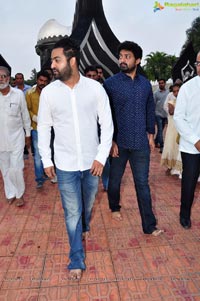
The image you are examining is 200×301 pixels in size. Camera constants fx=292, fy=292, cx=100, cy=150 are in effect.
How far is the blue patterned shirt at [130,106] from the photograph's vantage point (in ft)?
9.64

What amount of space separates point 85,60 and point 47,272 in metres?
8.92

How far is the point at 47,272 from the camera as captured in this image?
2514mm

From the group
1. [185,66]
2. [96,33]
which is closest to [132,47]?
[96,33]

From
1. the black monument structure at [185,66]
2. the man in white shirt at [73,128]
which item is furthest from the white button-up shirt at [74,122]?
the black monument structure at [185,66]

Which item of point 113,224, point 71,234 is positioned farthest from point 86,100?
point 113,224

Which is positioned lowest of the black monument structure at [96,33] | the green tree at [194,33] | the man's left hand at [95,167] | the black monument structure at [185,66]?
the man's left hand at [95,167]

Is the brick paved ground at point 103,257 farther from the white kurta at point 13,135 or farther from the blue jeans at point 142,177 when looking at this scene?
the white kurta at point 13,135

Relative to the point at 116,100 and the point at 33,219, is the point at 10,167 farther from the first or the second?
the point at 116,100

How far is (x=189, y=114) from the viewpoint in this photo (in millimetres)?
3031

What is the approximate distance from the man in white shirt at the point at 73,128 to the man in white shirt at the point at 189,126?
0.94m

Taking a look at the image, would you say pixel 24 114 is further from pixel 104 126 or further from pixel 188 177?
pixel 188 177

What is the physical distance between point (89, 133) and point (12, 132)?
6.16ft

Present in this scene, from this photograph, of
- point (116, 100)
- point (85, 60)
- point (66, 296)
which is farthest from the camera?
point (85, 60)

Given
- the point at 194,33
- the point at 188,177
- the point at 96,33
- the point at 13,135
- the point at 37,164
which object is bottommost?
the point at 37,164
